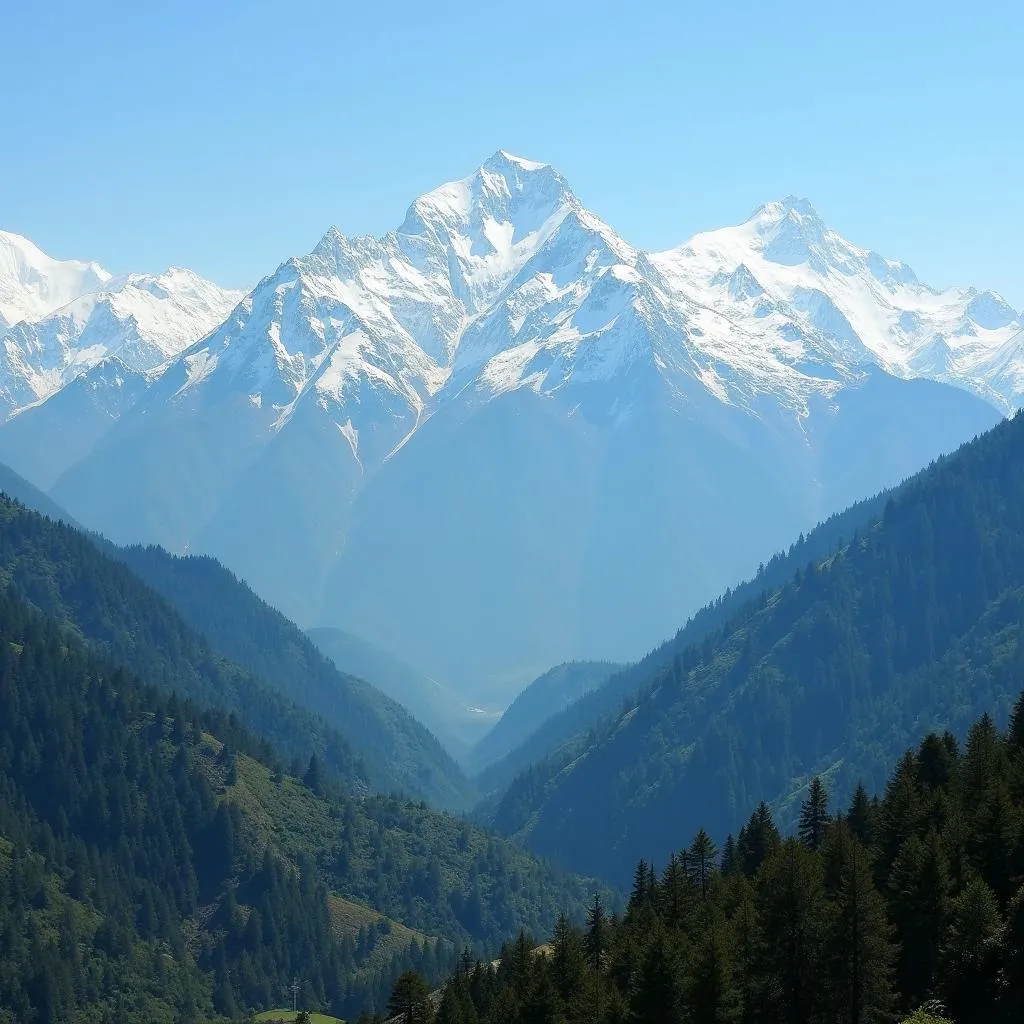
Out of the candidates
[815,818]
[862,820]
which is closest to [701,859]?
[815,818]

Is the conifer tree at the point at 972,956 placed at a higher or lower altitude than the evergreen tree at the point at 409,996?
higher

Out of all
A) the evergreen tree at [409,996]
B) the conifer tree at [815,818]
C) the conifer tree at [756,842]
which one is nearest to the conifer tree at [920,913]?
the conifer tree at [756,842]

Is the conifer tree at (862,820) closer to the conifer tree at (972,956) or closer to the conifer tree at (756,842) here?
the conifer tree at (756,842)

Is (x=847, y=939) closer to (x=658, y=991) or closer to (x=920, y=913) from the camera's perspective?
(x=920, y=913)

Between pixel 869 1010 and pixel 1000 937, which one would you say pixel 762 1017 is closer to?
pixel 869 1010

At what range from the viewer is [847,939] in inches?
3221

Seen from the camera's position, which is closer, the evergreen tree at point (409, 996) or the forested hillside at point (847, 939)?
the forested hillside at point (847, 939)

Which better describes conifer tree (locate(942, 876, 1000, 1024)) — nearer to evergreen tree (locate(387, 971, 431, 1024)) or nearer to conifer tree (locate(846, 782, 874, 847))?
conifer tree (locate(846, 782, 874, 847))

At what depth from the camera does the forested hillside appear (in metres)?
81.7

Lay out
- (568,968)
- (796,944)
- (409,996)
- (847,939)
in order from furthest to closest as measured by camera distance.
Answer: (568,968) < (409,996) < (796,944) < (847,939)

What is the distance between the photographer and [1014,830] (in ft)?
301

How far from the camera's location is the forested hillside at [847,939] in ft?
268

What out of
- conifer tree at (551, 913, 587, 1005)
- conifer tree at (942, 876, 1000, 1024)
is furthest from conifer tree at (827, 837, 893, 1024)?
conifer tree at (551, 913, 587, 1005)

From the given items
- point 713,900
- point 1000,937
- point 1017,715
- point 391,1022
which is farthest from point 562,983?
point 1017,715
